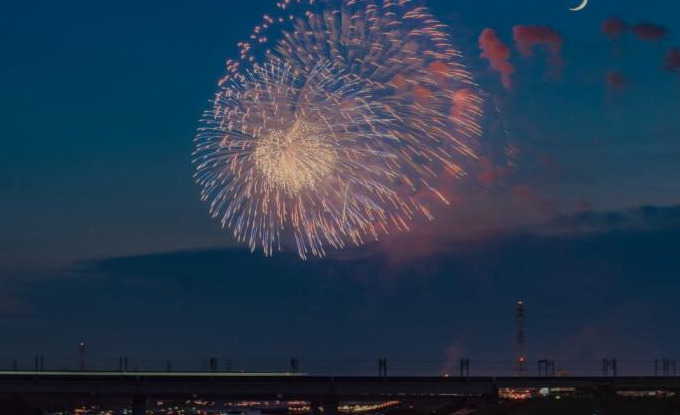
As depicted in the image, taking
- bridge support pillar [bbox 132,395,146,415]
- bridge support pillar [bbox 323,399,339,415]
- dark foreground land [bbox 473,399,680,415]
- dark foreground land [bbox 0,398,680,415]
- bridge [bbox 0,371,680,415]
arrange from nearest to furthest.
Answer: dark foreground land [bbox 473,399,680,415] < dark foreground land [bbox 0,398,680,415] < bridge [bbox 0,371,680,415] < bridge support pillar [bbox 132,395,146,415] < bridge support pillar [bbox 323,399,339,415]

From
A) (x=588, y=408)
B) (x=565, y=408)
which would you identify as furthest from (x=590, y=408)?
(x=565, y=408)

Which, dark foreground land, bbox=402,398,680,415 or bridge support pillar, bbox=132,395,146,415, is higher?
dark foreground land, bbox=402,398,680,415

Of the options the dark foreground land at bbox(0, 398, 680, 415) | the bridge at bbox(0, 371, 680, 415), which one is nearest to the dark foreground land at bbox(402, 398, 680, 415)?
the dark foreground land at bbox(0, 398, 680, 415)

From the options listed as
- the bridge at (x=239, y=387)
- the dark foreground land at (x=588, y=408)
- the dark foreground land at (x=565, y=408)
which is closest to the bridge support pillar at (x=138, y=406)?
the bridge at (x=239, y=387)

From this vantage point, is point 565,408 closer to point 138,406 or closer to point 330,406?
point 330,406

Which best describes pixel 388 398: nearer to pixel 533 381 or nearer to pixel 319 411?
pixel 319 411

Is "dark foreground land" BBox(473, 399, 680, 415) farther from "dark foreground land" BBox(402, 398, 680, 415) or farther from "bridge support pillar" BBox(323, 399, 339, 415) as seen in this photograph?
"bridge support pillar" BBox(323, 399, 339, 415)

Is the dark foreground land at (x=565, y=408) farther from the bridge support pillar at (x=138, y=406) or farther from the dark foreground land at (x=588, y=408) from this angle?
the bridge support pillar at (x=138, y=406)

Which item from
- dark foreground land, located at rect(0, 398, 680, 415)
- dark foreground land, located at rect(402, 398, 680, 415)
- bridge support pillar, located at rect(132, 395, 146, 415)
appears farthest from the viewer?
bridge support pillar, located at rect(132, 395, 146, 415)

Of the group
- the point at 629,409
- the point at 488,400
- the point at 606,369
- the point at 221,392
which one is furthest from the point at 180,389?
the point at 606,369
